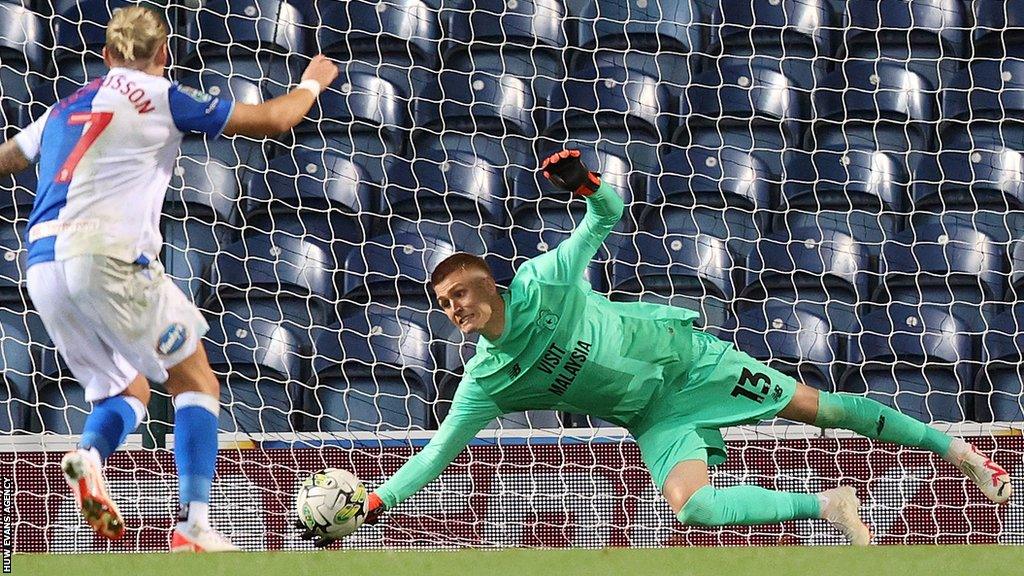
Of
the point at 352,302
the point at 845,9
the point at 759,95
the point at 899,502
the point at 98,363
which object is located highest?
the point at 845,9

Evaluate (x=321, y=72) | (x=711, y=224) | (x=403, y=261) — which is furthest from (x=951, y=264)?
(x=321, y=72)

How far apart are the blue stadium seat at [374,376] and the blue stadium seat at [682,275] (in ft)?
2.55

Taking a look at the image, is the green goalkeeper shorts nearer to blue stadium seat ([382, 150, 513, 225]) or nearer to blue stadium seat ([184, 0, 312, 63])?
blue stadium seat ([382, 150, 513, 225])

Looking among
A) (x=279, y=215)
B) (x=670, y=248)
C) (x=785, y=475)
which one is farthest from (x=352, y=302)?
(x=785, y=475)

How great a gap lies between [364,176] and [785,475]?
198cm

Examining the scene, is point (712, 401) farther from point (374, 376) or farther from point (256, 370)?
point (256, 370)

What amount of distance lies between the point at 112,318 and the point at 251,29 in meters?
2.83

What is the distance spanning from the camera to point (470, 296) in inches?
137

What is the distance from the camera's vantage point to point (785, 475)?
4758 mm

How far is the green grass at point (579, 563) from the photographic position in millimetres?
2633

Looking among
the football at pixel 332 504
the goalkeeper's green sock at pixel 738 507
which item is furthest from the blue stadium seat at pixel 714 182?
the football at pixel 332 504

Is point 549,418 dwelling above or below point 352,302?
below

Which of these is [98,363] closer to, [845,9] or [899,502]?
[899,502]

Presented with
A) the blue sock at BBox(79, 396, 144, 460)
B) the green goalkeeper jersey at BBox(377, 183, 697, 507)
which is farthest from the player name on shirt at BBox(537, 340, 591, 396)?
the blue sock at BBox(79, 396, 144, 460)
